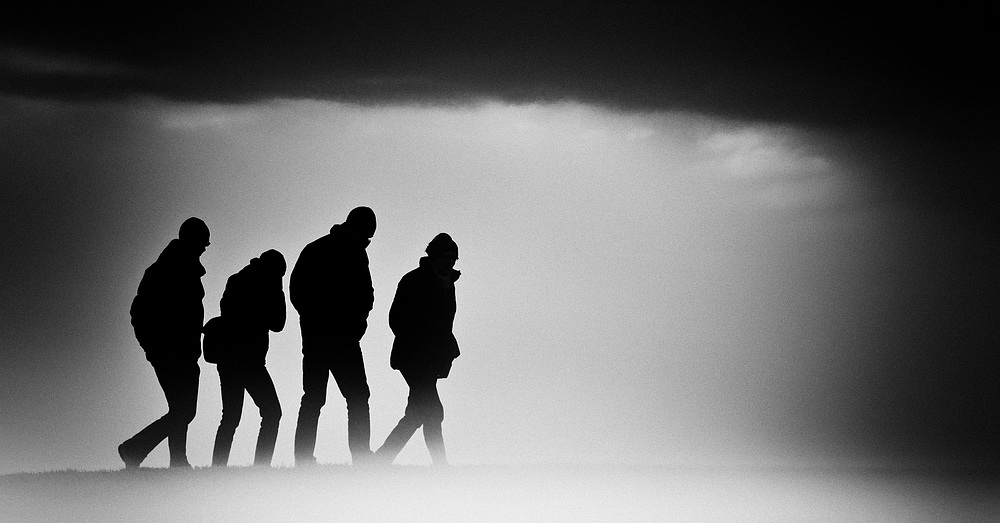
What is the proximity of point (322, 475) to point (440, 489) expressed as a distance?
125 centimetres

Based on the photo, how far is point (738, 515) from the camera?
1388cm

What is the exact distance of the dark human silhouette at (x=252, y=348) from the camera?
15.9 meters

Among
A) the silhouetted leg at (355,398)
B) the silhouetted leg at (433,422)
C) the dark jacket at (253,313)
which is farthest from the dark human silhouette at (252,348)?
the silhouetted leg at (433,422)

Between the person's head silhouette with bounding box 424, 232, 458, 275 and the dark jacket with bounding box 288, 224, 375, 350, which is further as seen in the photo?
the person's head silhouette with bounding box 424, 232, 458, 275

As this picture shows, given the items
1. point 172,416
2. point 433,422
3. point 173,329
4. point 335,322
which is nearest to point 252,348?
point 173,329

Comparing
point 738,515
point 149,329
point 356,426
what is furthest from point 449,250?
point 738,515

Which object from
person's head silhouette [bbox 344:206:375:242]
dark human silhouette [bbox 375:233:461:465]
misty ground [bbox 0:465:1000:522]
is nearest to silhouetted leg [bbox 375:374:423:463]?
dark human silhouette [bbox 375:233:461:465]

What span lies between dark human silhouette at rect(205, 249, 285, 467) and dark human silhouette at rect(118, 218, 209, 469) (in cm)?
34

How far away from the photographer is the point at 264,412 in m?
15.9

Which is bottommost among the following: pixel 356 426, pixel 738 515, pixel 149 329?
pixel 738 515

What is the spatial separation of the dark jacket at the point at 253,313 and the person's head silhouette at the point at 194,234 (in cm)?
57

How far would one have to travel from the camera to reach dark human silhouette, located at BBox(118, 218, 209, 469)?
52.0ft

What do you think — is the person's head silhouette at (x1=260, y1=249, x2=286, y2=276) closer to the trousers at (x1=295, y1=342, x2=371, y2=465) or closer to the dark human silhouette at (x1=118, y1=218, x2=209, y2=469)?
the dark human silhouette at (x1=118, y1=218, x2=209, y2=469)

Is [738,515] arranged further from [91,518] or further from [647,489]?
[91,518]
